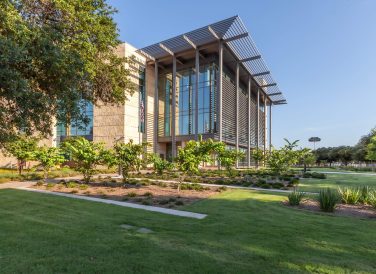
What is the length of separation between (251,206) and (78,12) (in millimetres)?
9513

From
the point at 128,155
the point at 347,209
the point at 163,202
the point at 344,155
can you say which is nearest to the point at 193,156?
the point at 128,155

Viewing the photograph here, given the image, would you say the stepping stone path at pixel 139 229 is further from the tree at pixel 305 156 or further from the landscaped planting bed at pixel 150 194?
the tree at pixel 305 156

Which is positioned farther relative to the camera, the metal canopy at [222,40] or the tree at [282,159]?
the metal canopy at [222,40]

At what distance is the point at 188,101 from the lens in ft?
131

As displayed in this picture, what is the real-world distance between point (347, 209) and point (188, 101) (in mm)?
31144

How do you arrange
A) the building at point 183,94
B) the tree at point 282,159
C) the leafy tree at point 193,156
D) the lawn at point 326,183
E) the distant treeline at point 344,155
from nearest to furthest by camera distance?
the leafy tree at point 193,156 → the lawn at point 326,183 → the tree at point 282,159 → the building at point 183,94 → the distant treeline at point 344,155

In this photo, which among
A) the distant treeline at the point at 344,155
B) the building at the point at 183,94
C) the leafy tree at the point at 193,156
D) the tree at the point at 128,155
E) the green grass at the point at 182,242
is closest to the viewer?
the green grass at the point at 182,242

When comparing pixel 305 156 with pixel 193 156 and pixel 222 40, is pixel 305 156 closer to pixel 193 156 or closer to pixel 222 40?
pixel 222 40

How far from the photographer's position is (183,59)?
39.4 metres

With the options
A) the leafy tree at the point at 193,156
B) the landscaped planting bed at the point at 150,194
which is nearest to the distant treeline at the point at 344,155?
the leafy tree at the point at 193,156

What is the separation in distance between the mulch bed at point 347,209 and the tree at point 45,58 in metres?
8.84

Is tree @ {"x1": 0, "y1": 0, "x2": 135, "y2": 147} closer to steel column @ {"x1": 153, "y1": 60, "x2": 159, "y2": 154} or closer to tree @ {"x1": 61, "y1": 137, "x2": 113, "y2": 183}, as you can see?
tree @ {"x1": 61, "y1": 137, "x2": 113, "y2": 183}

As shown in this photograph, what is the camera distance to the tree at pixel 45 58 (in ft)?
22.8

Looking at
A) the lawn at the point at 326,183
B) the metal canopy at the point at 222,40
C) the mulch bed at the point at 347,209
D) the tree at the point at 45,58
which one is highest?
the metal canopy at the point at 222,40
